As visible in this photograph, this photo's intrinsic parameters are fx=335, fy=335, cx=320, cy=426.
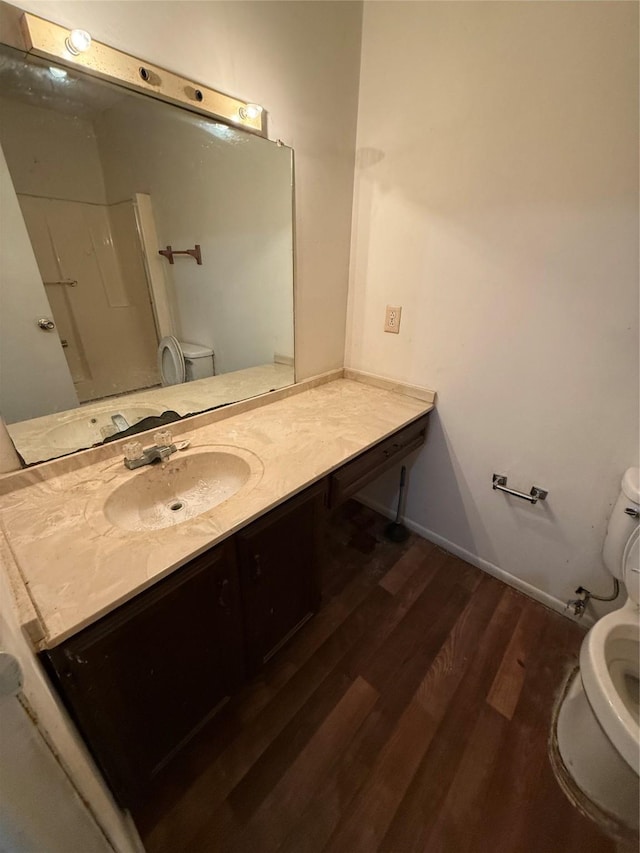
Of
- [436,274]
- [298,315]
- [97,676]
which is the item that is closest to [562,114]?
[436,274]

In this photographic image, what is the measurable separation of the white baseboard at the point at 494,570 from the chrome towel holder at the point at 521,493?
1.37ft

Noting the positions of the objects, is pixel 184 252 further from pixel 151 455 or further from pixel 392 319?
pixel 392 319

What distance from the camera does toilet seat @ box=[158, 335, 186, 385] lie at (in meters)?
1.17

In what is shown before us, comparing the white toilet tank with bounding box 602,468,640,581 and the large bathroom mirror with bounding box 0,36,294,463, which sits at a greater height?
the large bathroom mirror with bounding box 0,36,294,463

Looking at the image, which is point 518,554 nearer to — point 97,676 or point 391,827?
point 391,827

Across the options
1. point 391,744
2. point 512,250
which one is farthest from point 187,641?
point 512,250

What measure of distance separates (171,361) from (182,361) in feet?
0.14

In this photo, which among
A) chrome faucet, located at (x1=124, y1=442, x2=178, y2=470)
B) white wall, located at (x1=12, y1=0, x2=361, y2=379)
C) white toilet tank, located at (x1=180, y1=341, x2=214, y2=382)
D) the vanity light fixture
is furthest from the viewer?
white toilet tank, located at (x1=180, y1=341, x2=214, y2=382)

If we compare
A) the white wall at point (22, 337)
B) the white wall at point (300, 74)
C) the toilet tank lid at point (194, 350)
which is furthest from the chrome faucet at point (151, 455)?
the white wall at point (300, 74)

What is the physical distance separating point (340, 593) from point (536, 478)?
971 mm

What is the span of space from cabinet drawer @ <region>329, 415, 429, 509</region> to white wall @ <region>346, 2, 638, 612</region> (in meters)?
0.16

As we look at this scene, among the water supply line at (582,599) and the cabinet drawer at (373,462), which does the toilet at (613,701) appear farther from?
the cabinet drawer at (373,462)

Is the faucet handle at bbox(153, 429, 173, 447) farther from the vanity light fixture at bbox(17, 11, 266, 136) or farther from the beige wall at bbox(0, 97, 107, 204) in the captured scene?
the vanity light fixture at bbox(17, 11, 266, 136)

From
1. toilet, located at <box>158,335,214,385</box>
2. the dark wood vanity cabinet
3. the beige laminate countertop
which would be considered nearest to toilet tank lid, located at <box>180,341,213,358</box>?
toilet, located at <box>158,335,214,385</box>
